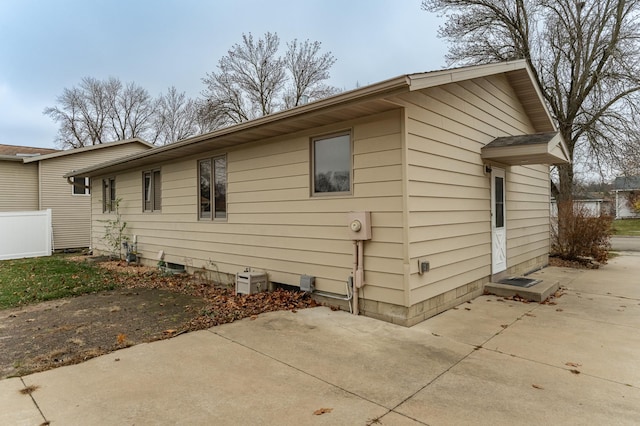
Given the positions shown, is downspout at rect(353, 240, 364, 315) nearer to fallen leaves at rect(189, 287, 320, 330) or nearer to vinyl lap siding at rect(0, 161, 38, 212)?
fallen leaves at rect(189, 287, 320, 330)

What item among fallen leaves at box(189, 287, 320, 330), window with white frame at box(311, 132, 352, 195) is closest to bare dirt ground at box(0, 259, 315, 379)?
fallen leaves at box(189, 287, 320, 330)

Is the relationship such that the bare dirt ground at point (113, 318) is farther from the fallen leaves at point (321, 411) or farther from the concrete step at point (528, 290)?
the concrete step at point (528, 290)

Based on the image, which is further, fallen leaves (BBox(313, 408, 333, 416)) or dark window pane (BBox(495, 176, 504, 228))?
dark window pane (BBox(495, 176, 504, 228))

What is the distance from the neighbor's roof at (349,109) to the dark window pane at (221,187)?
34 cm

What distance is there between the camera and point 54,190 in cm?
Result: 1447

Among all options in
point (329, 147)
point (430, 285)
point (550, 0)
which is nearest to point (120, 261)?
point (329, 147)

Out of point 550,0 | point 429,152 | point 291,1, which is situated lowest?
point 429,152

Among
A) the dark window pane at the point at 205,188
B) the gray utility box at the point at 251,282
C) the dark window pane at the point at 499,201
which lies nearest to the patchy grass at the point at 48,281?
the dark window pane at the point at 205,188

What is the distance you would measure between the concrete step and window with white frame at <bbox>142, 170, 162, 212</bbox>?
7608 mm

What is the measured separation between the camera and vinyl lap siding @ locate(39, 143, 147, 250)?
14250 millimetres

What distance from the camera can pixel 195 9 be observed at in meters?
14.6

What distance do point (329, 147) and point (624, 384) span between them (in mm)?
3947

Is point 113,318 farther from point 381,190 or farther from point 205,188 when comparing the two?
point 381,190

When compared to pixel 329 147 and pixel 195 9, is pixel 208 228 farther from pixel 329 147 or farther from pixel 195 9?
pixel 195 9
